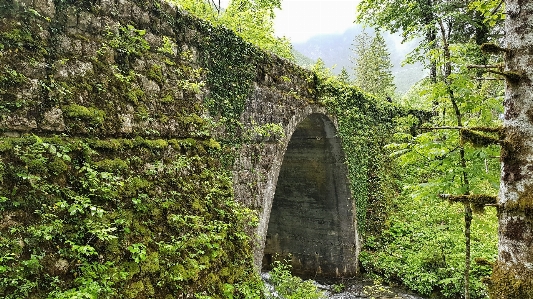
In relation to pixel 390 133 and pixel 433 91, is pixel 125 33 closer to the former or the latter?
pixel 433 91

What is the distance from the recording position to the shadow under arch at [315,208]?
9492 mm

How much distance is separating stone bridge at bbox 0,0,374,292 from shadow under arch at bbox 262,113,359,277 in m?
1.99

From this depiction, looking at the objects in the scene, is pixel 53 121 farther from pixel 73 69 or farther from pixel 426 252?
pixel 426 252

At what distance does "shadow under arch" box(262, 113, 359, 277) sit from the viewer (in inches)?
374

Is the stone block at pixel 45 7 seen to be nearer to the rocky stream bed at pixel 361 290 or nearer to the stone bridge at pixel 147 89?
the stone bridge at pixel 147 89

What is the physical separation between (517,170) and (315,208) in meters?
8.04

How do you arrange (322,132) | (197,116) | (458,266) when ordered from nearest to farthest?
(197,116), (458,266), (322,132)

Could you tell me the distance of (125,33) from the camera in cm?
361

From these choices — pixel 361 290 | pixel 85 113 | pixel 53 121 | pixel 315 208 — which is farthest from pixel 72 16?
pixel 361 290

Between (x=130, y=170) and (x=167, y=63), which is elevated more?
(x=167, y=63)

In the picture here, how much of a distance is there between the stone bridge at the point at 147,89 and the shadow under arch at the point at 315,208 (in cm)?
199

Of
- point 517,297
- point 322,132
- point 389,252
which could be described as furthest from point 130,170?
point 389,252

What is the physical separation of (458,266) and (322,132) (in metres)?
4.68

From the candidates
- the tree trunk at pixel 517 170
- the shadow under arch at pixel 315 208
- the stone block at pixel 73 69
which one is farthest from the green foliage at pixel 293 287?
the stone block at pixel 73 69
